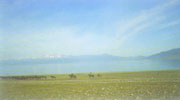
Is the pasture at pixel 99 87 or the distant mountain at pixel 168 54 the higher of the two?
the distant mountain at pixel 168 54

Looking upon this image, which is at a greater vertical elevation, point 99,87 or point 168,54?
point 168,54

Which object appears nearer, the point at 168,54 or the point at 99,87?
the point at 99,87

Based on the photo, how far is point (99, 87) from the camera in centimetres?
418

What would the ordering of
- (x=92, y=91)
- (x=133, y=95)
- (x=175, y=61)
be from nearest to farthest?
(x=133, y=95)
(x=92, y=91)
(x=175, y=61)

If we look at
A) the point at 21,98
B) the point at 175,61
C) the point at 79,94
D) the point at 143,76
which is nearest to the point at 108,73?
the point at 143,76

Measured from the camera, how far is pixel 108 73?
4.88 meters

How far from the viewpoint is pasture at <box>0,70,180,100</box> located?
3.65 meters

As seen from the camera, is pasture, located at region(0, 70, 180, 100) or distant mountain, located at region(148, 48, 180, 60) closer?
pasture, located at region(0, 70, 180, 100)

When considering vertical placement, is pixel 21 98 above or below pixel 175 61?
below

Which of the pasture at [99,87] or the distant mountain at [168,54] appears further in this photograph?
the distant mountain at [168,54]

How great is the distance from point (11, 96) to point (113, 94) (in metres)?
2.59

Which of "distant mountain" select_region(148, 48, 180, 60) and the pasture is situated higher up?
"distant mountain" select_region(148, 48, 180, 60)

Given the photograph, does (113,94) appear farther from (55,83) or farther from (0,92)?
(0,92)

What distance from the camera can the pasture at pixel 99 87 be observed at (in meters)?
3.65
